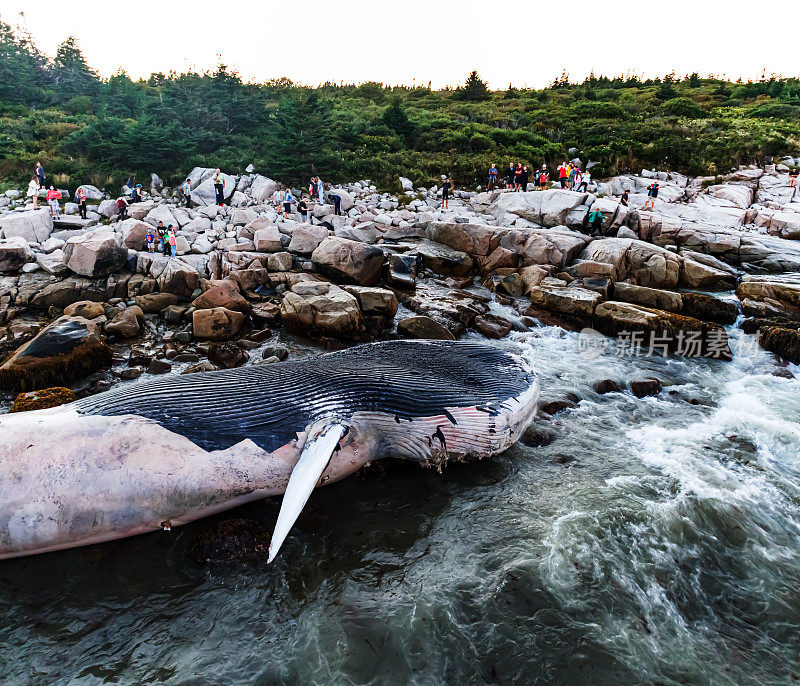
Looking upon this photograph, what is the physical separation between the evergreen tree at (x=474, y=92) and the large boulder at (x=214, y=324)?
5155 centimetres

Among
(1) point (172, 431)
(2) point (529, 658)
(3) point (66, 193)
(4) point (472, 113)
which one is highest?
(4) point (472, 113)

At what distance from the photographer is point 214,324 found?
35.5 ft

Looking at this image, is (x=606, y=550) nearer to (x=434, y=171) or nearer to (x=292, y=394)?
(x=292, y=394)

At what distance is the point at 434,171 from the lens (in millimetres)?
31250

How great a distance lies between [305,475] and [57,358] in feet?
23.7

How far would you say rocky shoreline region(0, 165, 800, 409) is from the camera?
10.4 meters

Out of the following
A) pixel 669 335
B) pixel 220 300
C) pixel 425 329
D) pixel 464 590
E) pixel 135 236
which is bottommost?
pixel 464 590

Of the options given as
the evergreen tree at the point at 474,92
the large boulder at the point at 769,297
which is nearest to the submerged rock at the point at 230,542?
the large boulder at the point at 769,297

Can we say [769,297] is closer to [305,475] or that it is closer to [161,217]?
[305,475]

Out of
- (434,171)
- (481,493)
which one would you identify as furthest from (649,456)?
(434,171)

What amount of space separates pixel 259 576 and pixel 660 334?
35.0 ft

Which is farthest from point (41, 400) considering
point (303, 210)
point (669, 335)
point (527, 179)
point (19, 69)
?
point (19, 69)

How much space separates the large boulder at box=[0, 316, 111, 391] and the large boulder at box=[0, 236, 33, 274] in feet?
18.1

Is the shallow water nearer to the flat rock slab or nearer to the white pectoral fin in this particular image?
the white pectoral fin
